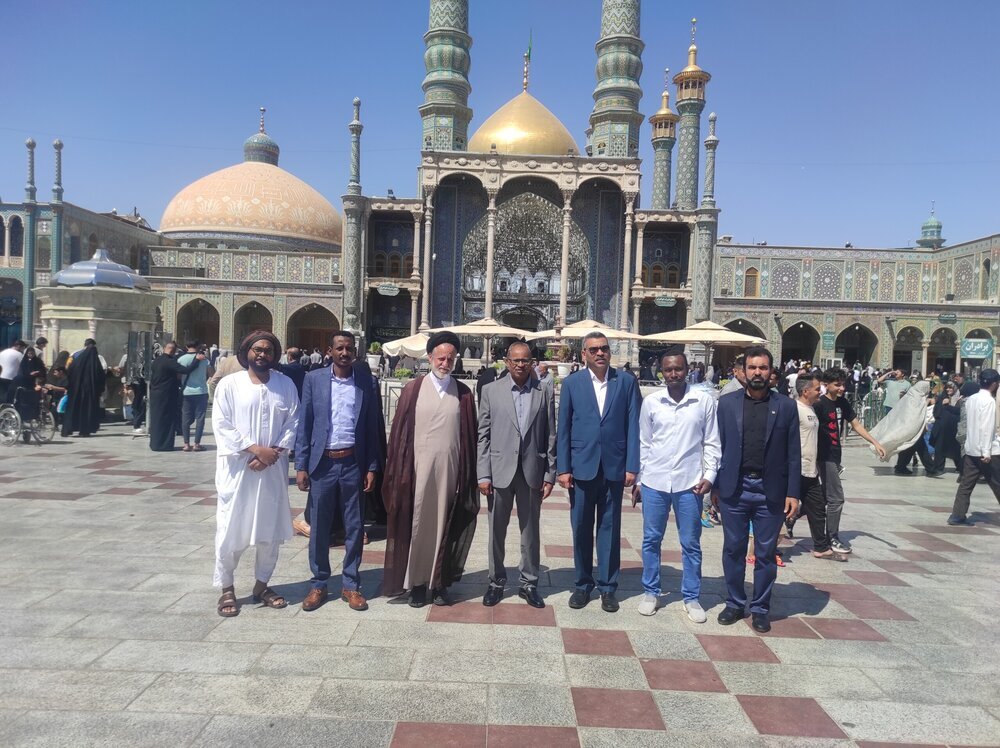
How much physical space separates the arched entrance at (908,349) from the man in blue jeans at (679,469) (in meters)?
32.9

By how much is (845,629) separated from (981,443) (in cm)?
375

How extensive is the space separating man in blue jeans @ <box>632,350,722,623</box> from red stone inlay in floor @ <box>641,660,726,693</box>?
62cm

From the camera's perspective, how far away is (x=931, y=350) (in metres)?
32.4

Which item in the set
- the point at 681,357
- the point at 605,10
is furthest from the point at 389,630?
the point at 605,10

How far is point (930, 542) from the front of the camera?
601 cm

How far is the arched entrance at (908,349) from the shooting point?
106 ft

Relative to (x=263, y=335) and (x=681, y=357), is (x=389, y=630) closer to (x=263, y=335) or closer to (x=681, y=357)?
(x=263, y=335)

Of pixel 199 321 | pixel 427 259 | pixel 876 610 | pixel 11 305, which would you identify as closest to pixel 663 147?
pixel 427 259

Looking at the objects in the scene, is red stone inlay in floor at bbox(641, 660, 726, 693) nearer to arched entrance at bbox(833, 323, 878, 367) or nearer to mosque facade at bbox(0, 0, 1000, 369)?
mosque facade at bbox(0, 0, 1000, 369)

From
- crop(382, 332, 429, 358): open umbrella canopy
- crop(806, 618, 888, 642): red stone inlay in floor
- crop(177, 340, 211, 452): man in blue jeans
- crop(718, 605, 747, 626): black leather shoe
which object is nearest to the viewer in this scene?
crop(806, 618, 888, 642): red stone inlay in floor

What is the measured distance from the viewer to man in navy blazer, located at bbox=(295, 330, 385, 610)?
4.03 meters

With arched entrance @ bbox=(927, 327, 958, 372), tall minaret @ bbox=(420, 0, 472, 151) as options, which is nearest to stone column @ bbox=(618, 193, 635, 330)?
tall minaret @ bbox=(420, 0, 472, 151)

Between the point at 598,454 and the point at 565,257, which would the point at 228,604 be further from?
the point at 565,257

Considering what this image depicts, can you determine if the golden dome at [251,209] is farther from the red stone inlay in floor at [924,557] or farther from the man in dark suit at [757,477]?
the man in dark suit at [757,477]
